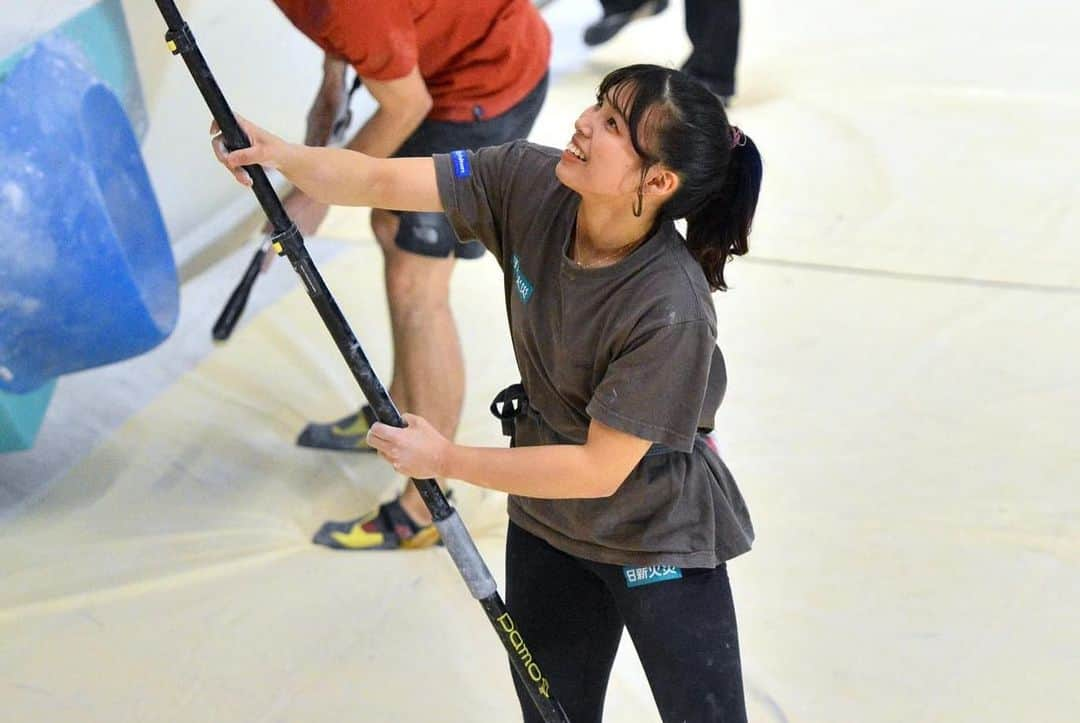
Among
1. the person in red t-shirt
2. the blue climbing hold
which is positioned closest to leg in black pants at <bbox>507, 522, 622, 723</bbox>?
the person in red t-shirt

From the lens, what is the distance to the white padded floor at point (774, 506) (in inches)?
77.0

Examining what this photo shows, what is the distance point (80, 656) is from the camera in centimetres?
202

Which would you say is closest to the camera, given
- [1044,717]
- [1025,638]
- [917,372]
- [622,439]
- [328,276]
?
[622,439]

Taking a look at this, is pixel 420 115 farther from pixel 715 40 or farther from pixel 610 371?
pixel 715 40

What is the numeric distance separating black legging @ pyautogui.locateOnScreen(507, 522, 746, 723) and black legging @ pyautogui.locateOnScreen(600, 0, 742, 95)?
8.98 ft

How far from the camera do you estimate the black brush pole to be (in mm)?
1422

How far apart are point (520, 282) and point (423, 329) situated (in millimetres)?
807

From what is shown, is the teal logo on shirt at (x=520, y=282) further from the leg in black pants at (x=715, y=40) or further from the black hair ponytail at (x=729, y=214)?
the leg in black pants at (x=715, y=40)

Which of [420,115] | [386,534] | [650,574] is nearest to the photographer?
[650,574]

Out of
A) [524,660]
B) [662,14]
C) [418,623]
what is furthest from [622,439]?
[662,14]

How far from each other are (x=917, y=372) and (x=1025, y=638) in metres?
0.78

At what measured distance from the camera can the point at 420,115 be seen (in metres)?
1.97

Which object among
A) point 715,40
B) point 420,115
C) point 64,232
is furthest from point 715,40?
point 64,232

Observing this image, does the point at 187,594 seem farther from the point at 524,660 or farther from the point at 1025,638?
the point at 1025,638
